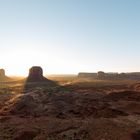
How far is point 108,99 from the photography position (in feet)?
132

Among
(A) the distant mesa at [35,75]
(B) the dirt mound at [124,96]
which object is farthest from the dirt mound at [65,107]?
(A) the distant mesa at [35,75]

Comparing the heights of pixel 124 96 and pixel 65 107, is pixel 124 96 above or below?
above

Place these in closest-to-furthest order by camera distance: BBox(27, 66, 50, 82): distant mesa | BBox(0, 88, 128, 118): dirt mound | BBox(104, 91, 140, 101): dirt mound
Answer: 1. BBox(0, 88, 128, 118): dirt mound
2. BBox(104, 91, 140, 101): dirt mound
3. BBox(27, 66, 50, 82): distant mesa

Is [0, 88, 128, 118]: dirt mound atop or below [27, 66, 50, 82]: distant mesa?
below

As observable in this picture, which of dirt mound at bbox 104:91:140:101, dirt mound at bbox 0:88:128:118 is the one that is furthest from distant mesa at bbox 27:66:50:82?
dirt mound at bbox 0:88:128:118

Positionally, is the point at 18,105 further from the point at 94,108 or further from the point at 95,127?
the point at 95,127

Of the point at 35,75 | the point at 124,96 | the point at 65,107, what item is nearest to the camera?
the point at 65,107

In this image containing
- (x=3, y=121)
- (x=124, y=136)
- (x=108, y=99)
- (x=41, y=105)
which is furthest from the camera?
(x=108, y=99)

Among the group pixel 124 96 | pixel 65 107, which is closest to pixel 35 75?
pixel 124 96

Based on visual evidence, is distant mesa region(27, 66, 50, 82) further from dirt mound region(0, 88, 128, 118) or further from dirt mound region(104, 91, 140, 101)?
dirt mound region(0, 88, 128, 118)

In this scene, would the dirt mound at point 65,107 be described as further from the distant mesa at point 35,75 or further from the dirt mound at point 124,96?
the distant mesa at point 35,75

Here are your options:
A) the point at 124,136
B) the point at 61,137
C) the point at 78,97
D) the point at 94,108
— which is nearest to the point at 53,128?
the point at 61,137

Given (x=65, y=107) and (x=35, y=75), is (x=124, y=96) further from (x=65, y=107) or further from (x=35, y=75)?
(x=35, y=75)

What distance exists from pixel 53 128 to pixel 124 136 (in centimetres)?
620
